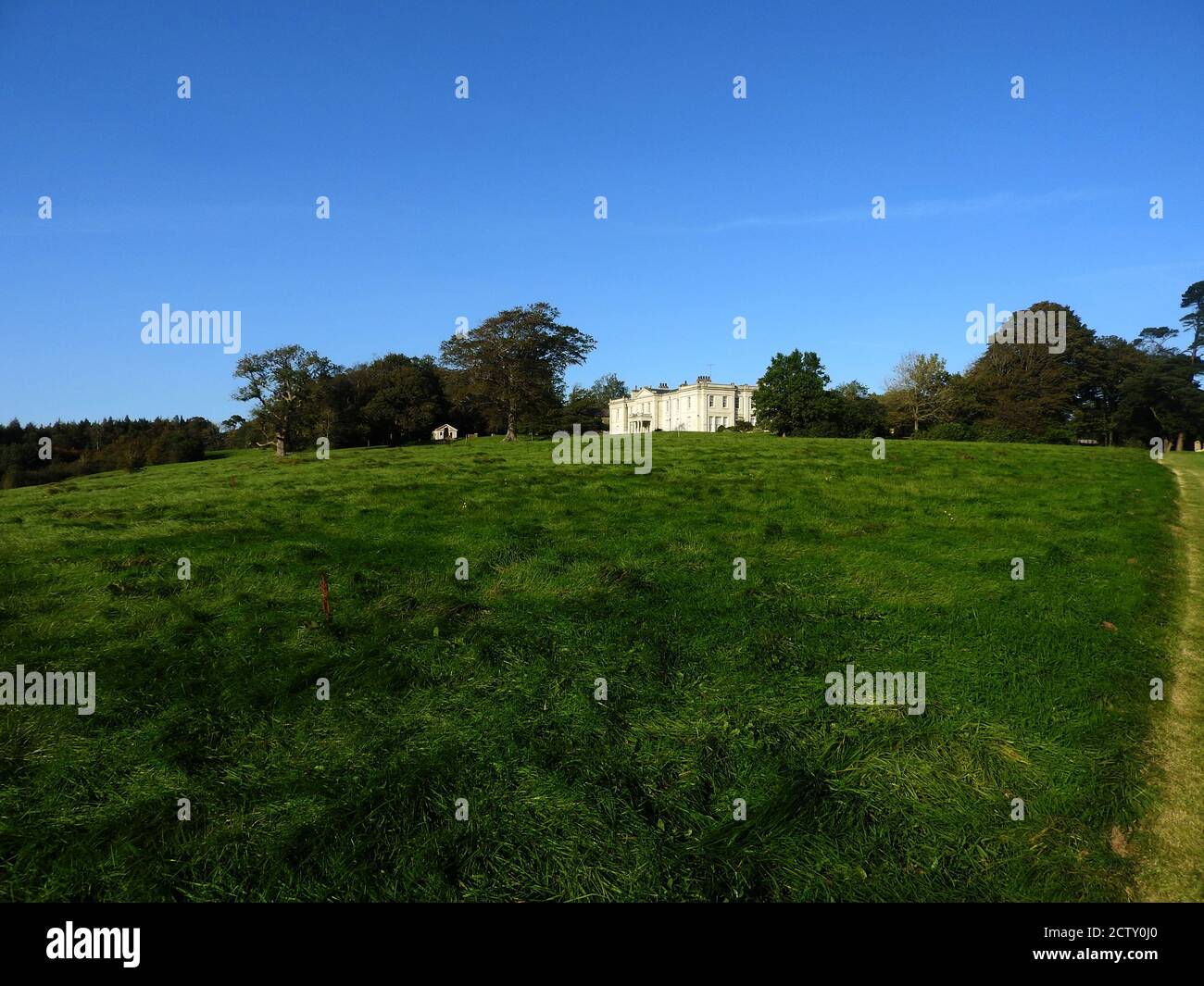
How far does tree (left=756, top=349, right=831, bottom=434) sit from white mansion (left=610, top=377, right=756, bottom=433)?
3019cm

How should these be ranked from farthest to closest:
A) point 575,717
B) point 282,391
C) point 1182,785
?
point 282,391 < point 575,717 < point 1182,785

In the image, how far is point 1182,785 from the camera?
5.12 m

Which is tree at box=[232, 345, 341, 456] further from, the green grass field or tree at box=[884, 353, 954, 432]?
tree at box=[884, 353, 954, 432]

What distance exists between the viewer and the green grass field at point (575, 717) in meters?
4.25

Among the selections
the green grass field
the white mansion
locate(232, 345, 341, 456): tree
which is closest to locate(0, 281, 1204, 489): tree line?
locate(232, 345, 341, 456): tree

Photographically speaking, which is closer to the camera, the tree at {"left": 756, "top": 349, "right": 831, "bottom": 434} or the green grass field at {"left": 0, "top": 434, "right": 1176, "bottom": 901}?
the green grass field at {"left": 0, "top": 434, "right": 1176, "bottom": 901}

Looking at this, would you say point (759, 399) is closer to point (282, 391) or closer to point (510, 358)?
point (510, 358)

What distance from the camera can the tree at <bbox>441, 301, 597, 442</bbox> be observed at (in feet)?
212

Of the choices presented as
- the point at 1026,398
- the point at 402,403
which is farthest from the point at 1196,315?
the point at 402,403

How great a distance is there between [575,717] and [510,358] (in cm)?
6247

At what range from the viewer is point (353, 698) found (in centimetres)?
626

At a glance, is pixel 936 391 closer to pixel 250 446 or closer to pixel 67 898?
pixel 250 446

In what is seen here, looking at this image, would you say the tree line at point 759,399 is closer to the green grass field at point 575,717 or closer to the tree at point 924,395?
the tree at point 924,395
